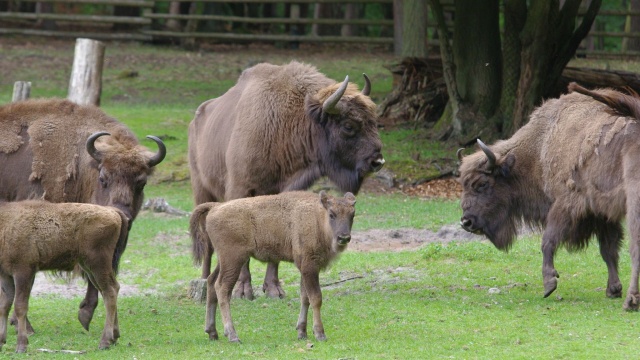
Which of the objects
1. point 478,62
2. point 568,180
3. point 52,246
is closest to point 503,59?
point 478,62

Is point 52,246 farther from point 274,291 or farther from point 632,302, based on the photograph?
point 632,302

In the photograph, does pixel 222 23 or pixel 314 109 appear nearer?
pixel 314 109

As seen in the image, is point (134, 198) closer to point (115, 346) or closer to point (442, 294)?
point (115, 346)

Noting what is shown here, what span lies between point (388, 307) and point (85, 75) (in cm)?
947

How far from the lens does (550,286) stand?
425 inches

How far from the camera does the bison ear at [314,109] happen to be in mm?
12070

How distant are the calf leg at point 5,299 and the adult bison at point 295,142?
301 cm

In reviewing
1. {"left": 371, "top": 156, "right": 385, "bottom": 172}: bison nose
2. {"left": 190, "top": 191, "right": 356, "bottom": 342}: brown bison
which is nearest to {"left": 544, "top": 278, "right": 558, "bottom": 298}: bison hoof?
{"left": 371, "top": 156, "right": 385, "bottom": 172}: bison nose

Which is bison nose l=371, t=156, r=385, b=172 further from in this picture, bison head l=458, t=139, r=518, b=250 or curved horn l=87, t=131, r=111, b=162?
curved horn l=87, t=131, r=111, b=162

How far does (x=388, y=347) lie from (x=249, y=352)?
120 cm

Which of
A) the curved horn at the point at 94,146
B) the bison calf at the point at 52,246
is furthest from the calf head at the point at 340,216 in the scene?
the curved horn at the point at 94,146

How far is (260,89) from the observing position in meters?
12.4

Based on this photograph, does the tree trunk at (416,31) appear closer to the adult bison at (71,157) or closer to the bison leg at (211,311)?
the adult bison at (71,157)

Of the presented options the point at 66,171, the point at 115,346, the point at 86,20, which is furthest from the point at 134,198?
the point at 86,20
